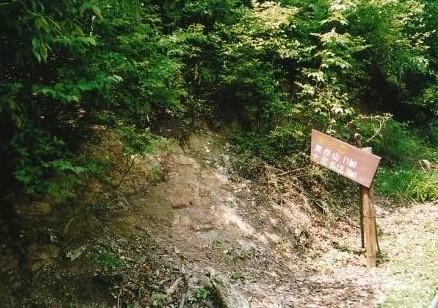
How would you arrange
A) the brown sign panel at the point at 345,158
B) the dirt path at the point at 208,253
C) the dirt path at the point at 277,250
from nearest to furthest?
1. the dirt path at the point at 208,253
2. the dirt path at the point at 277,250
3. the brown sign panel at the point at 345,158

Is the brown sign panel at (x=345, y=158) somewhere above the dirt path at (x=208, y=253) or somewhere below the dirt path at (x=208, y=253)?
above

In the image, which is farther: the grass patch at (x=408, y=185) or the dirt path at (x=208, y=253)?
the grass patch at (x=408, y=185)

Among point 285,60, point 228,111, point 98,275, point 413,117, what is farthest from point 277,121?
point 413,117

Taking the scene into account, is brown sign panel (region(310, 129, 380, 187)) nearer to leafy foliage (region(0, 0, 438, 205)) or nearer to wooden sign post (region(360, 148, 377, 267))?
wooden sign post (region(360, 148, 377, 267))

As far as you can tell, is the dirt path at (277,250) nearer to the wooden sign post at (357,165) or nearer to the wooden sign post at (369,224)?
the wooden sign post at (369,224)

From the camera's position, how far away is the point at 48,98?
12.8 feet

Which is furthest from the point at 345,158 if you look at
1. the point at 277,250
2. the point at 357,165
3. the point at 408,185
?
the point at 408,185

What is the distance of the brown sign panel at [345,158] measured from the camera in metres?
5.33

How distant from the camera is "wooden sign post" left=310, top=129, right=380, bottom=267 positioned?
5.36 metres

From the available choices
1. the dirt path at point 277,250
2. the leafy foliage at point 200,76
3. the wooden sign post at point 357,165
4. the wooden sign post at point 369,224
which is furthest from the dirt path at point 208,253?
the leafy foliage at point 200,76

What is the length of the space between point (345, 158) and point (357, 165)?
184 mm

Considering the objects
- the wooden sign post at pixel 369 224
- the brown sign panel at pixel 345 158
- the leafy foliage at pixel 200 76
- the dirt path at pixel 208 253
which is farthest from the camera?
the wooden sign post at pixel 369 224

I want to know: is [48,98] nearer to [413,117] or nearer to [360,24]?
[360,24]

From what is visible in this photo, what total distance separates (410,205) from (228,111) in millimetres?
4077
